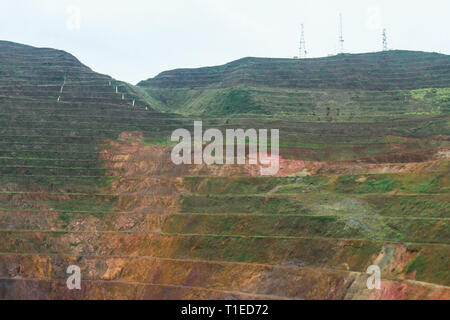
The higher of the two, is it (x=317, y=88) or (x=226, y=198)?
(x=317, y=88)

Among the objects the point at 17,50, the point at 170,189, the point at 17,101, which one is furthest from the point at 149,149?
the point at 17,50

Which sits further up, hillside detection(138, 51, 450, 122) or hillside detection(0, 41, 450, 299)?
hillside detection(138, 51, 450, 122)

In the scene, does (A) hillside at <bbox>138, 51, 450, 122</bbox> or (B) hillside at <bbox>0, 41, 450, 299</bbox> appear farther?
(A) hillside at <bbox>138, 51, 450, 122</bbox>

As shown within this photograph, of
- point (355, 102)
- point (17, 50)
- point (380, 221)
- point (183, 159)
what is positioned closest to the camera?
point (380, 221)

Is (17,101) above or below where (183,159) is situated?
above

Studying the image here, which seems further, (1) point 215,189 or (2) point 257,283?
(1) point 215,189

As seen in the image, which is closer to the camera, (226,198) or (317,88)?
(226,198)

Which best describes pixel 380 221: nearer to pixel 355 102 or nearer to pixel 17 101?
pixel 355 102
